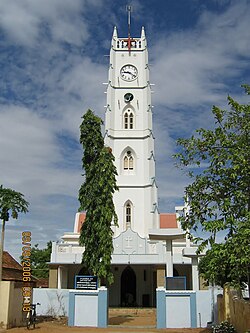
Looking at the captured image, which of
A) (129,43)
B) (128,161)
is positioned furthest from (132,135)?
(129,43)

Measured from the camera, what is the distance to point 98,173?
835 inches

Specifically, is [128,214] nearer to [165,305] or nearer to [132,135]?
[132,135]

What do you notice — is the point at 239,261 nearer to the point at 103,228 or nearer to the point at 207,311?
the point at 207,311

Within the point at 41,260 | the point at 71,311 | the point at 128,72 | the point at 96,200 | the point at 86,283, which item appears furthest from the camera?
the point at 41,260

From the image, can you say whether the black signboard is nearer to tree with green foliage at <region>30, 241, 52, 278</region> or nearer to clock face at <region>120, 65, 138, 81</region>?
clock face at <region>120, 65, 138, 81</region>

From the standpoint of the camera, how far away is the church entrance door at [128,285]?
3212 cm

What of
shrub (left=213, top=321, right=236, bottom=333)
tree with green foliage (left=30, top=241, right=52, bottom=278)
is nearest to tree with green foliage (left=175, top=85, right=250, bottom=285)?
shrub (left=213, top=321, right=236, bottom=333)

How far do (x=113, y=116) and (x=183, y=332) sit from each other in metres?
24.7

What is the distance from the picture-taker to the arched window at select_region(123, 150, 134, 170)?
37531 millimetres

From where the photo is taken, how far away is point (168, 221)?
1503 inches

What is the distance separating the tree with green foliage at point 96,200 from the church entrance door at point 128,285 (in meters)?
11.7

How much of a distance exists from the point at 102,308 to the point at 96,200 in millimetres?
5072

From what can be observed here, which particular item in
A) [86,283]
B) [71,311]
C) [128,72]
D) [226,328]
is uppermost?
[128,72]

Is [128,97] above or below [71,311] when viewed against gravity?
above
